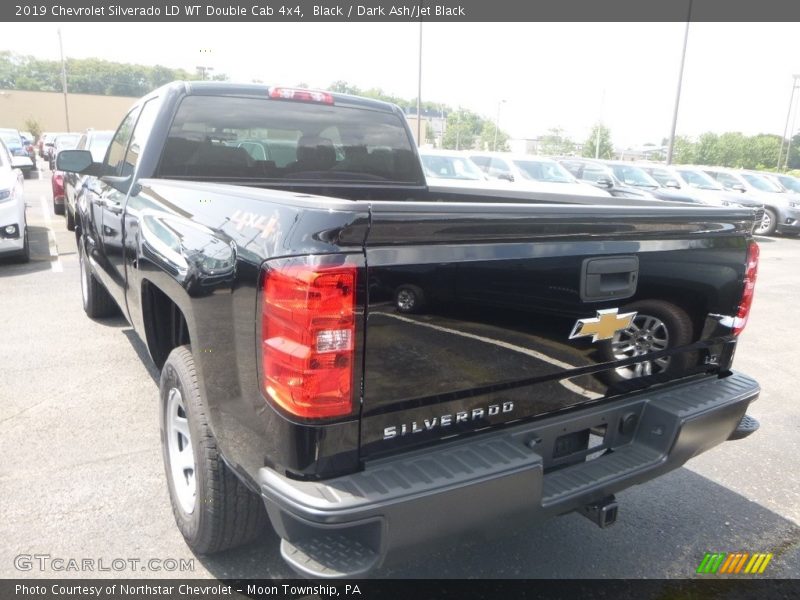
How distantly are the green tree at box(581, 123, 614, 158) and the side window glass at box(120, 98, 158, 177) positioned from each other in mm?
79505

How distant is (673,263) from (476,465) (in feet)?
3.85

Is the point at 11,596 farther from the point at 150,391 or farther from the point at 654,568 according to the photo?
the point at 654,568

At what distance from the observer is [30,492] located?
2971mm

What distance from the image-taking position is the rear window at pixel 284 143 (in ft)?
11.9

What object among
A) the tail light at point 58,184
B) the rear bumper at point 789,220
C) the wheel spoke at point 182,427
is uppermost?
the tail light at point 58,184

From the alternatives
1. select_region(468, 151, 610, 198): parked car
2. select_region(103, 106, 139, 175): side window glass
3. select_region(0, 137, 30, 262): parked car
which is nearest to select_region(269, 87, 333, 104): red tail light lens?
select_region(103, 106, 139, 175): side window glass

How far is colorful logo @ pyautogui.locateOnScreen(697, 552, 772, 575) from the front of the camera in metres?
2.67

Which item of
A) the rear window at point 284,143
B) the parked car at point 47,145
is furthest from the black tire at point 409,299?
the parked car at point 47,145

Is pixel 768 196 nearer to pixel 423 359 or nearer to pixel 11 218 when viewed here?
pixel 11 218

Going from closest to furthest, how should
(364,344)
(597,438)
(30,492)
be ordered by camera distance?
(364,344) → (597,438) → (30,492)

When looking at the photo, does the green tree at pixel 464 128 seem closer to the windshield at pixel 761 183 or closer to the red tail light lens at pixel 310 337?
the windshield at pixel 761 183

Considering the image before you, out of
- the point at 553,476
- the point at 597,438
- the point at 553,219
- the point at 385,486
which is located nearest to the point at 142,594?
the point at 385,486

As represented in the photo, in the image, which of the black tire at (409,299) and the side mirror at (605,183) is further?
the side mirror at (605,183)

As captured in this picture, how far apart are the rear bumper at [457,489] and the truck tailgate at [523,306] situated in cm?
8
